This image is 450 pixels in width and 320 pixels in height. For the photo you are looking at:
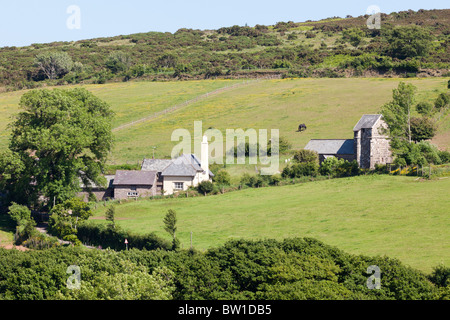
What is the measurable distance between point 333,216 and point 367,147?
2160cm

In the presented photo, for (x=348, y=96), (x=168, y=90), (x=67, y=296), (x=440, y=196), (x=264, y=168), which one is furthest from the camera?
(x=168, y=90)

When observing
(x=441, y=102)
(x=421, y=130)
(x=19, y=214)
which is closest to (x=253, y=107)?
(x=441, y=102)

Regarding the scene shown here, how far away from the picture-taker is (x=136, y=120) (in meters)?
106

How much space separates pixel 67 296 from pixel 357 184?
31809mm

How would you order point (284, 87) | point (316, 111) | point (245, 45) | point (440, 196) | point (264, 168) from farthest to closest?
point (245, 45)
point (284, 87)
point (316, 111)
point (264, 168)
point (440, 196)

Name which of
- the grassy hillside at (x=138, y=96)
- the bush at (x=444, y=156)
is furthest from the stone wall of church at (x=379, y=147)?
the grassy hillside at (x=138, y=96)

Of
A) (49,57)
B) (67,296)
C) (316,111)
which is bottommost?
(67,296)

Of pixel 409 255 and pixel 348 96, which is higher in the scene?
pixel 348 96

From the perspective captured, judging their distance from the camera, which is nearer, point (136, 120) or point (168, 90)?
point (136, 120)

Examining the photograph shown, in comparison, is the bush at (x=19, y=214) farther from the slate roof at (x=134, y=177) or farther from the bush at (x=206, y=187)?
the bush at (x=206, y=187)

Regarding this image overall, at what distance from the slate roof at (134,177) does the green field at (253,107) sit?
11.5 metres
